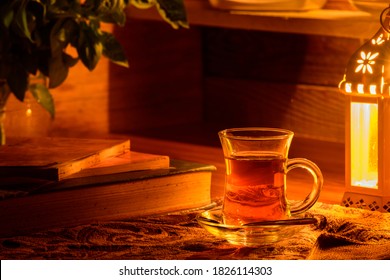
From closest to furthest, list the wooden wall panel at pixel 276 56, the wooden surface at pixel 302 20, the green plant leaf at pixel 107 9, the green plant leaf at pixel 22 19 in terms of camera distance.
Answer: the green plant leaf at pixel 22 19, the green plant leaf at pixel 107 9, the wooden surface at pixel 302 20, the wooden wall panel at pixel 276 56

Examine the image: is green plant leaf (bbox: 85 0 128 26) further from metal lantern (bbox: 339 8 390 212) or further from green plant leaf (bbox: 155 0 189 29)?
metal lantern (bbox: 339 8 390 212)

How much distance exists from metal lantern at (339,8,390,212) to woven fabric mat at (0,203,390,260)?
0.07 meters

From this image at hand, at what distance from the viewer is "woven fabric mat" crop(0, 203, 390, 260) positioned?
106 cm

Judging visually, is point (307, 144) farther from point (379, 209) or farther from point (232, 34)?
point (379, 209)

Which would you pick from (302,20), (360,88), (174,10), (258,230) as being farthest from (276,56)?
(258,230)

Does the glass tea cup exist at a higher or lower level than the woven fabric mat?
higher

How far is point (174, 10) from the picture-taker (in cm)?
148

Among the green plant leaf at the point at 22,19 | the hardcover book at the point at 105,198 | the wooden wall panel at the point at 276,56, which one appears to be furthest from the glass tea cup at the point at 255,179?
the wooden wall panel at the point at 276,56

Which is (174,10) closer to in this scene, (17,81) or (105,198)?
(17,81)

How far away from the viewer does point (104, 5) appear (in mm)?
1418

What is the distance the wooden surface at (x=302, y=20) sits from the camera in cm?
154

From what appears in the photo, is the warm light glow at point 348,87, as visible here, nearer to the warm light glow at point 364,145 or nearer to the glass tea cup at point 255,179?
the warm light glow at point 364,145

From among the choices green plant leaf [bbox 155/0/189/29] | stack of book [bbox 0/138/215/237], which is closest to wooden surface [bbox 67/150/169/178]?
stack of book [bbox 0/138/215/237]

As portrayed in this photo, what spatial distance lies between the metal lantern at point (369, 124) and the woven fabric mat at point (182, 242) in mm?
66
